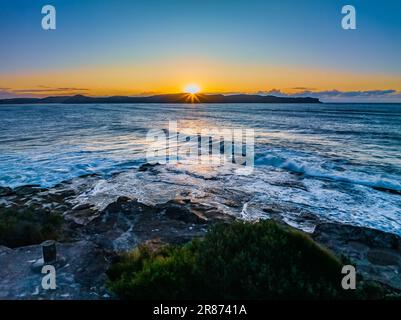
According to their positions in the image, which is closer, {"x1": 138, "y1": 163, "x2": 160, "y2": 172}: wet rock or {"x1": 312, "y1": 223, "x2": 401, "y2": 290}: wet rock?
{"x1": 312, "y1": 223, "x2": 401, "y2": 290}: wet rock

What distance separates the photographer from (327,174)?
17844 millimetres

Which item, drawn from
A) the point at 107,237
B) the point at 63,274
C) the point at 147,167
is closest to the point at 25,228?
the point at 107,237

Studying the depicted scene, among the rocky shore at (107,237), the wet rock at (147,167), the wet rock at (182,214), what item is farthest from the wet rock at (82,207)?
the wet rock at (147,167)

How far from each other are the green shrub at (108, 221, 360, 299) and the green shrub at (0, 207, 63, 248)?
12.3 feet

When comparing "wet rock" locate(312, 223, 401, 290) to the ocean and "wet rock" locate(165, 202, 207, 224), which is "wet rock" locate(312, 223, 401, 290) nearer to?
the ocean

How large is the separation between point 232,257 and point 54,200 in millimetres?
9708

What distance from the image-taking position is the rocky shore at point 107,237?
6223mm

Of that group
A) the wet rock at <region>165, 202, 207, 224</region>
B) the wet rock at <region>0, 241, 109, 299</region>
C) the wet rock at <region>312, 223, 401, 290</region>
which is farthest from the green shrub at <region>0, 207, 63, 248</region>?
the wet rock at <region>312, 223, 401, 290</region>

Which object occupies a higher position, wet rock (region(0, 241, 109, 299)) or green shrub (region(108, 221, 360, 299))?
green shrub (region(108, 221, 360, 299))

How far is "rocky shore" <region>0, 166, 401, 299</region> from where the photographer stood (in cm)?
622

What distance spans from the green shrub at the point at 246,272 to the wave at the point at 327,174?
37.1 ft

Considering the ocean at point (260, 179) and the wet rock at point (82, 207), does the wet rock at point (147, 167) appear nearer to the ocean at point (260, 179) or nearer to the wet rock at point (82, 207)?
the ocean at point (260, 179)

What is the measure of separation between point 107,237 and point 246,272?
5113mm

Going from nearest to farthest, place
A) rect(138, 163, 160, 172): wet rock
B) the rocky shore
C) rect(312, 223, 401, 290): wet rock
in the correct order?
the rocky shore, rect(312, 223, 401, 290): wet rock, rect(138, 163, 160, 172): wet rock
